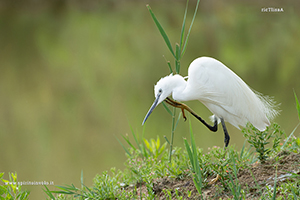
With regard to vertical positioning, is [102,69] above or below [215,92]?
above

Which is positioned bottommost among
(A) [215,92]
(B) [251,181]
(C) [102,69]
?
(B) [251,181]

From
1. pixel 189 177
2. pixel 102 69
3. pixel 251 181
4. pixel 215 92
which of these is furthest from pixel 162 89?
pixel 102 69

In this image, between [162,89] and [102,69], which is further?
[102,69]

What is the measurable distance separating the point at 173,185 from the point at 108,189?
1.06 ft

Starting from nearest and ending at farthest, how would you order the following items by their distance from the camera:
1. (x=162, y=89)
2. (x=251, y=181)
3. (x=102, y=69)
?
(x=251, y=181) → (x=162, y=89) → (x=102, y=69)

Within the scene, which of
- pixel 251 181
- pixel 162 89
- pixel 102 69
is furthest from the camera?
pixel 102 69

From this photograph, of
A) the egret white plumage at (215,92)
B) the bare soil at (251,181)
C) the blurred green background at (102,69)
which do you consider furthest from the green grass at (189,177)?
the blurred green background at (102,69)

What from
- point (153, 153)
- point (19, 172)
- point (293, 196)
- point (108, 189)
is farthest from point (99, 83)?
point (293, 196)

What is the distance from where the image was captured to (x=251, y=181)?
1422mm

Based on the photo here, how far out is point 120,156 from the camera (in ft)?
9.82

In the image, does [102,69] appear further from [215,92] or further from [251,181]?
[251,181]

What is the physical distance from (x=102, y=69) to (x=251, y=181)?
3.56 metres

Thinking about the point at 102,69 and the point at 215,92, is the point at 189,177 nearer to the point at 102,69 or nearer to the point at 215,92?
the point at 215,92

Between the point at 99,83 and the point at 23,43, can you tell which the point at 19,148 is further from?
the point at 23,43
